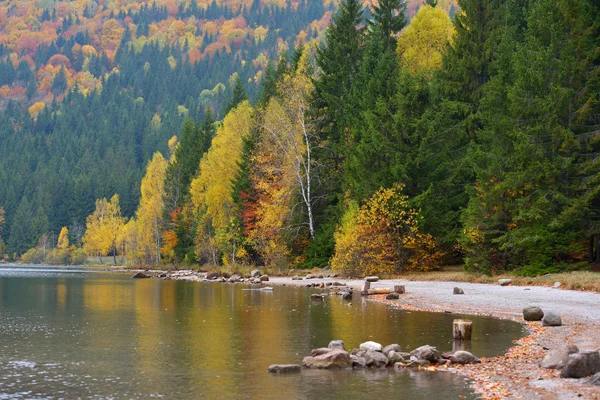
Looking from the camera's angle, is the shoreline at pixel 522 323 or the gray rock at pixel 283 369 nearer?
the shoreline at pixel 522 323

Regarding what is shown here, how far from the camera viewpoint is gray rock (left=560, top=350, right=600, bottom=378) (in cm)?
1460

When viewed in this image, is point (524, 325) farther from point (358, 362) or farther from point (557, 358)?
point (358, 362)

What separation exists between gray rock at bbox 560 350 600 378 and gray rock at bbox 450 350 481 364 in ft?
9.06

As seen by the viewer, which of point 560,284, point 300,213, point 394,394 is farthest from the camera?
point 300,213

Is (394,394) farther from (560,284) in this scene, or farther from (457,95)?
(457,95)

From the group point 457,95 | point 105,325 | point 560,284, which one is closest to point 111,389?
point 105,325

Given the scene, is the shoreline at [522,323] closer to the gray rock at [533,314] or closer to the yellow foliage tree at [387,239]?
the gray rock at [533,314]

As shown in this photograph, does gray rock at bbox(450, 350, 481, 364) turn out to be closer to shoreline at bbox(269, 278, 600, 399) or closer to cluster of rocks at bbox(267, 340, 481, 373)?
cluster of rocks at bbox(267, 340, 481, 373)

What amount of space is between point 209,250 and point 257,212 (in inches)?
703

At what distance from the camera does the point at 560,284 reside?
113ft

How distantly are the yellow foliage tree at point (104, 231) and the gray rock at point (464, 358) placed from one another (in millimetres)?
121385

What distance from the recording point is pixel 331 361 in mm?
17016

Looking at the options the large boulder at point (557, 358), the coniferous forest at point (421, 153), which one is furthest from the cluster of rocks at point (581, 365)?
the coniferous forest at point (421, 153)

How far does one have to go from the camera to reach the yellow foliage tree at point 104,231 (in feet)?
458
